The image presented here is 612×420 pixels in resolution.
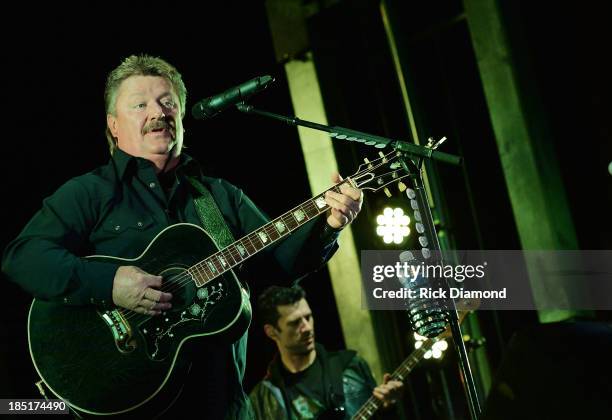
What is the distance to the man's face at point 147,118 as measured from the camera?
3021 mm

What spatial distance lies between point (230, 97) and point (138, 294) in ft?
2.98

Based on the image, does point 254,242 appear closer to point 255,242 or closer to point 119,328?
point 255,242

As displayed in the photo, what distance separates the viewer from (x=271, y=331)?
5207mm

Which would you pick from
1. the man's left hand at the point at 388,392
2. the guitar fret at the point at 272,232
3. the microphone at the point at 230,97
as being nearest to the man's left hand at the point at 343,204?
the guitar fret at the point at 272,232

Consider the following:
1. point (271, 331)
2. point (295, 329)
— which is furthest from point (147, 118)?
point (271, 331)

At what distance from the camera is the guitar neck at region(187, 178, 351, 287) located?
270 centimetres

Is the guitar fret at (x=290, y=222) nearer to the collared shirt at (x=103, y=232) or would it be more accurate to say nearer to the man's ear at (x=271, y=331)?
the collared shirt at (x=103, y=232)

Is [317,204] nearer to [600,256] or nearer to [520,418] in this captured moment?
[520,418]

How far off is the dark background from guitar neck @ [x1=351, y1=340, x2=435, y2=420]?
0.66 meters

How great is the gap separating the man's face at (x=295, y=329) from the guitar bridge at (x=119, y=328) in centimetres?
248

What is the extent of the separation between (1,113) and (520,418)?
417cm

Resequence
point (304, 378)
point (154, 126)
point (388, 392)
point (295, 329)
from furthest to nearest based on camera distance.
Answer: point (295, 329)
point (304, 378)
point (388, 392)
point (154, 126)

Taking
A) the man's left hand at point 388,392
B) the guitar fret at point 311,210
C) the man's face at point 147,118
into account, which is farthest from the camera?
the man's left hand at point 388,392

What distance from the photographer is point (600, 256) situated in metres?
5.03
